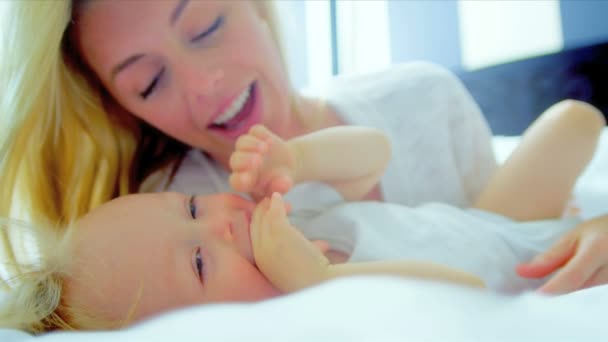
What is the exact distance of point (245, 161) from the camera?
438mm

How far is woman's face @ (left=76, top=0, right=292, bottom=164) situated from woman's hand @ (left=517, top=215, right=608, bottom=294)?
0.34 m

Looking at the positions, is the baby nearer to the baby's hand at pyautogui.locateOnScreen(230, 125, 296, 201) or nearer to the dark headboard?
the baby's hand at pyautogui.locateOnScreen(230, 125, 296, 201)

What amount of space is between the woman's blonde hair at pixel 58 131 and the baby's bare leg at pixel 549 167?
390 millimetres

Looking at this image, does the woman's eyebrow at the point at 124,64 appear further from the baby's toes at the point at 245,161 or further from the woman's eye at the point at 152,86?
the baby's toes at the point at 245,161

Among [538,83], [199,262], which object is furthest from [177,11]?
[538,83]

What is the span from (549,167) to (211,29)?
1.50 feet

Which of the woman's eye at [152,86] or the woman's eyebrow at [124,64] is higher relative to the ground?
the woman's eyebrow at [124,64]

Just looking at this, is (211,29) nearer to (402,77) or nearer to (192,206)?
(192,206)

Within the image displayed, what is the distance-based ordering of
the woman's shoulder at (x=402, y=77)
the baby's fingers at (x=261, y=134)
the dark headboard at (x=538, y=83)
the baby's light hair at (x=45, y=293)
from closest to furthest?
the baby's light hair at (x=45, y=293) → the baby's fingers at (x=261, y=134) → the dark headboard at (x=538, y=83) → the woman's shoulder at (x=402, y=77)

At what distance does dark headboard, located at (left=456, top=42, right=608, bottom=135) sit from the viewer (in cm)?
70

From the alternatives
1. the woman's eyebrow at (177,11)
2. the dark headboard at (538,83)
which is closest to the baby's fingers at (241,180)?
the woman's eyebrow at (177,11)

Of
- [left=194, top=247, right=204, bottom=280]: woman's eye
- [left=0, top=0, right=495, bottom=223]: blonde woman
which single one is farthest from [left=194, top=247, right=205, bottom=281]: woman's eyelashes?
[left=0, top=0, right=495, bottom=223]: blonde woman

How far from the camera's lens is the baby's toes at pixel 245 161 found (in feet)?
1.44

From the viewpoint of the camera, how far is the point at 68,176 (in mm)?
680
